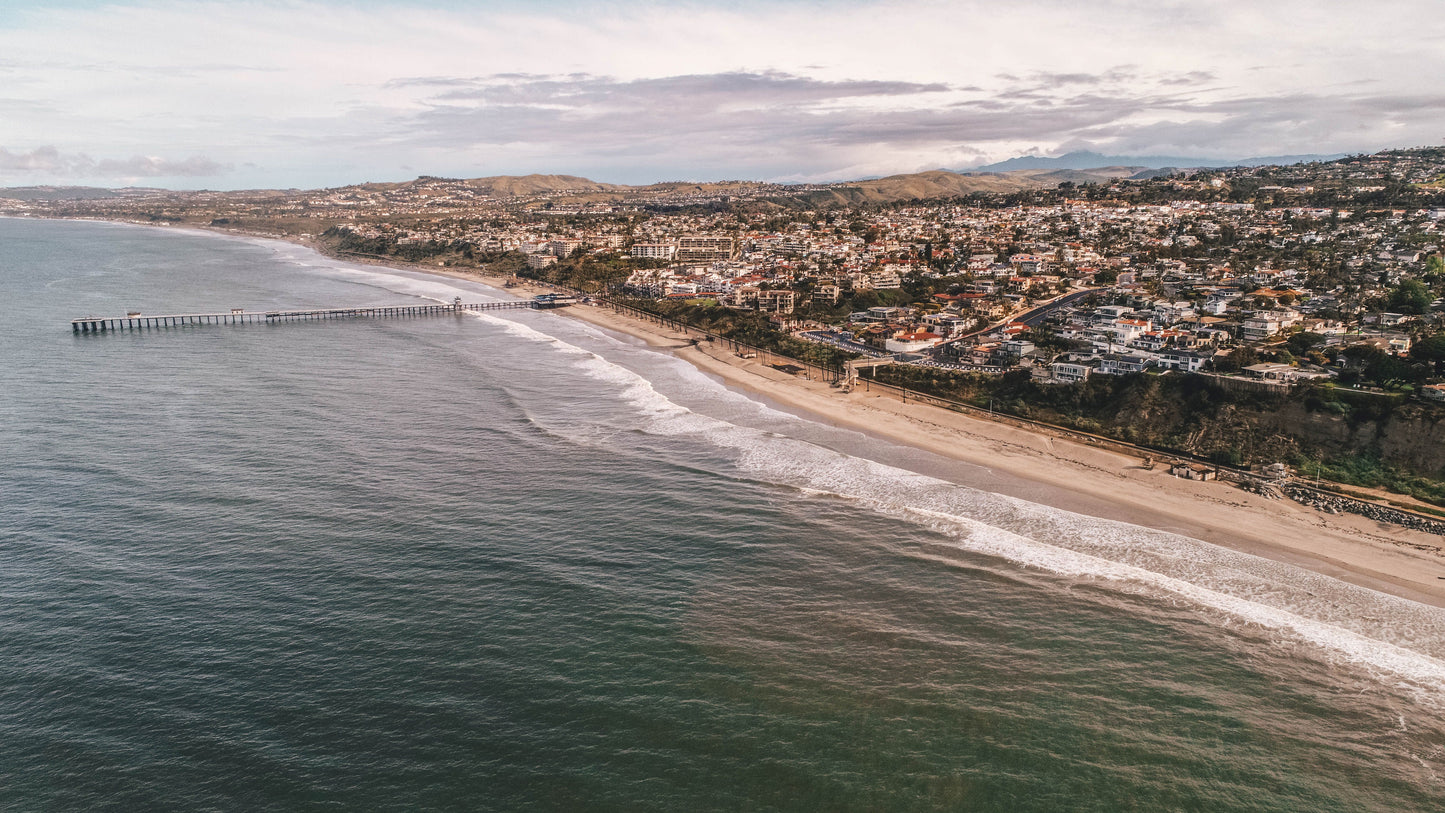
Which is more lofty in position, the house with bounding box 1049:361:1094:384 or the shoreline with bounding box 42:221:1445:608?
the house with bounding box 1049:361:1094:384

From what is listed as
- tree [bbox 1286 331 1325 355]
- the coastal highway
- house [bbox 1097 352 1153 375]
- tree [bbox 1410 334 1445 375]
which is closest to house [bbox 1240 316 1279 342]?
tree [bbox 1286 331 1325 355]

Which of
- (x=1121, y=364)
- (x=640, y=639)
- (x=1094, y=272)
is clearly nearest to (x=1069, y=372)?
(x=1121, y=364)

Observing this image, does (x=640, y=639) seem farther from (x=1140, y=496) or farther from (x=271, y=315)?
(x=271, y=315)

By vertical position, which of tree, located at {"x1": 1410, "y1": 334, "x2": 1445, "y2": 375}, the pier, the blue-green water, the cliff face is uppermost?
tree, located at {"x1": 1410, "y1": 334, "x2": 1445, "y2": 375}

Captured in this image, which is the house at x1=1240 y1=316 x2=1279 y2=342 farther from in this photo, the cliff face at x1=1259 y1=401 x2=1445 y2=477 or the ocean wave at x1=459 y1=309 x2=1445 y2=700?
the ocean wave at x1=459 y1=309 x2=1445 y2=700

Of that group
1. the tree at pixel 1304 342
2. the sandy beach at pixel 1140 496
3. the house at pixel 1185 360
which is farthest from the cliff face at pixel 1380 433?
the tree at pixel 1304 342

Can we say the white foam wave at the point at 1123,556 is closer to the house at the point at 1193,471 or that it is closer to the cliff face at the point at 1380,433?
the house at the point at 1193,471

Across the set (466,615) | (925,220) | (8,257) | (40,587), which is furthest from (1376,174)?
(8,257)
